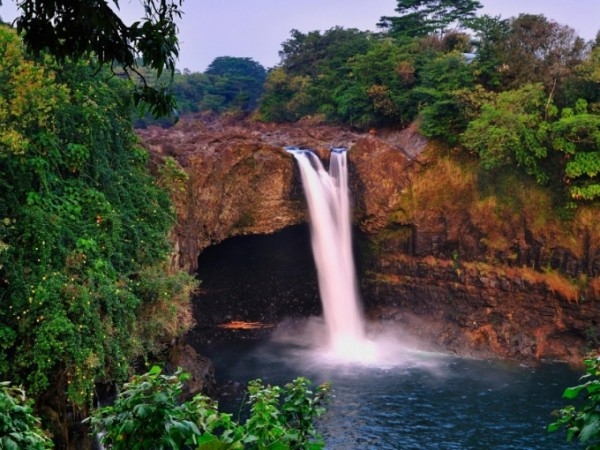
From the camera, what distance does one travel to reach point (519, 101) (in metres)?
17.7

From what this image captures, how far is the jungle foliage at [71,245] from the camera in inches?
356

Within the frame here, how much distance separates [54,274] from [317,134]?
13279 millimetres

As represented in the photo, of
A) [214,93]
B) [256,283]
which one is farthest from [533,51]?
[214,93]

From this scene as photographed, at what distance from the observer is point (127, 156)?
43.7ft

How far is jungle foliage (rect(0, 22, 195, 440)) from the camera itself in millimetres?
9055

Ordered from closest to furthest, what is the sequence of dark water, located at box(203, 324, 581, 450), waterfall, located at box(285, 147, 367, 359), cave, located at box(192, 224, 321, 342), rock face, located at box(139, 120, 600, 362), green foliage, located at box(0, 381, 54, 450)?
green foliage, located at box(0, 381, 54, 450)
dark water, located at box(203, 324, 581, 450)
rock face, located at box(139, 120, 600, 362)
waterfall, located at box(285, 147, 367, 359)
cave, located at box(192, 224, 321, 342)

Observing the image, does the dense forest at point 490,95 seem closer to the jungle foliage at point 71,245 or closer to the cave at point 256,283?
the cave at point 256,283

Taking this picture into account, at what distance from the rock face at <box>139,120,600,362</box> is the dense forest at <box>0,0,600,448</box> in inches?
59.9

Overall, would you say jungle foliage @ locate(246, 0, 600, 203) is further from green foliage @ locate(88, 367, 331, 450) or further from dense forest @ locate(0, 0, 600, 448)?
green foliage @ locate(88, 367, 331, 450)

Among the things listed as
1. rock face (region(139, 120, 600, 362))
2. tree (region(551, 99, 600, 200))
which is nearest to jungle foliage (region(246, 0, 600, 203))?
tree (region(551, 99, 600, 200))

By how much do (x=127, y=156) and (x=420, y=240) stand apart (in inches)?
394

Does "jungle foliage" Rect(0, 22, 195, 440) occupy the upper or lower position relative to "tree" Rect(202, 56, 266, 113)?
lower

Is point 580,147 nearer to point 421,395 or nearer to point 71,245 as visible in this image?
point 421,395

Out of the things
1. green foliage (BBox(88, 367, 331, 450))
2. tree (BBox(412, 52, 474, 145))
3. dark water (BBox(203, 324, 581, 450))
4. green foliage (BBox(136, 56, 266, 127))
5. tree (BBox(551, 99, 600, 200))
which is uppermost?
green foliage (BBox(136, 56, 266, 127))
